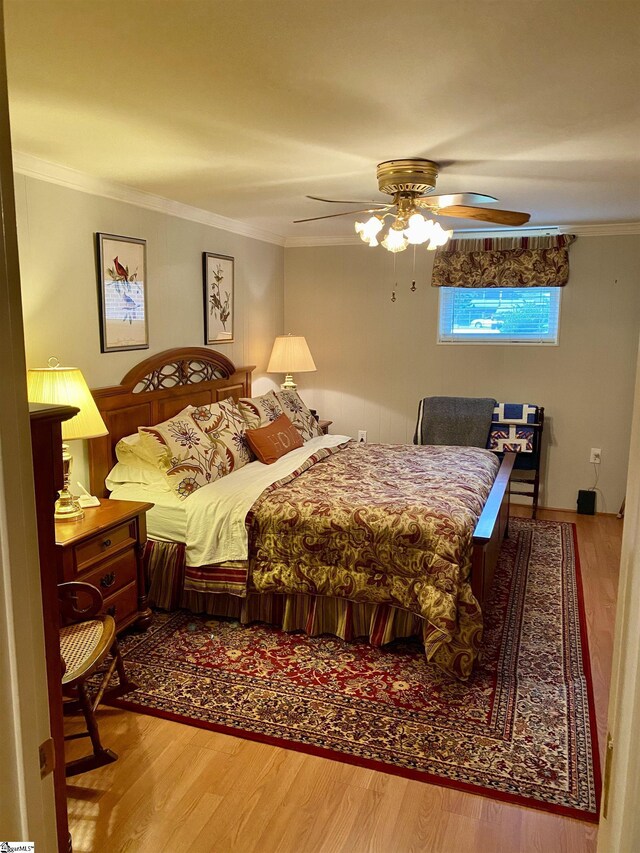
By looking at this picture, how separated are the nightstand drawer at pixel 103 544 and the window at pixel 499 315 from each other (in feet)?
11.4

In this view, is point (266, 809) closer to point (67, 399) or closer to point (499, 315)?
point (67, 399)

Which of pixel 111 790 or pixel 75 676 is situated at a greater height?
pixel 75 676

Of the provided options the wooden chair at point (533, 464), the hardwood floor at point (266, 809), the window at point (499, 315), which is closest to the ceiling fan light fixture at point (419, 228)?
the hardwood floor at point (266, 809)

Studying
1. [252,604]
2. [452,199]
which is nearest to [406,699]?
[252,604]

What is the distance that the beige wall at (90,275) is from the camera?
126 inches

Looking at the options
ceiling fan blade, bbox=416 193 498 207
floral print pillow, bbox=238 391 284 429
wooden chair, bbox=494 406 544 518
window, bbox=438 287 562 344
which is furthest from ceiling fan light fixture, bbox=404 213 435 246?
wooden chair, bbox=494 406 544 518

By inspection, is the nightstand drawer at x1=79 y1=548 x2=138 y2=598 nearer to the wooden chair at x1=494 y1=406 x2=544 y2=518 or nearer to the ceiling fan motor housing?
the ceiling fan motor housing

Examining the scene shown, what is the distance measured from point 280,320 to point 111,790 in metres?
4.43

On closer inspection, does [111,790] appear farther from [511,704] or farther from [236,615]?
[511,704]

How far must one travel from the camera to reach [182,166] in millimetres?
3234

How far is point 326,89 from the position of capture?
214 centimetres

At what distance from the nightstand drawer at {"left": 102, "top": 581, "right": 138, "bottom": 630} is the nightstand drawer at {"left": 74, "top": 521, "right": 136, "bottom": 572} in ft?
0.72

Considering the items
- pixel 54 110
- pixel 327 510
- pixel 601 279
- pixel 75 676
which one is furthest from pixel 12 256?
pixel 601 279

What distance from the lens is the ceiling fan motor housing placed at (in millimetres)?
3051
